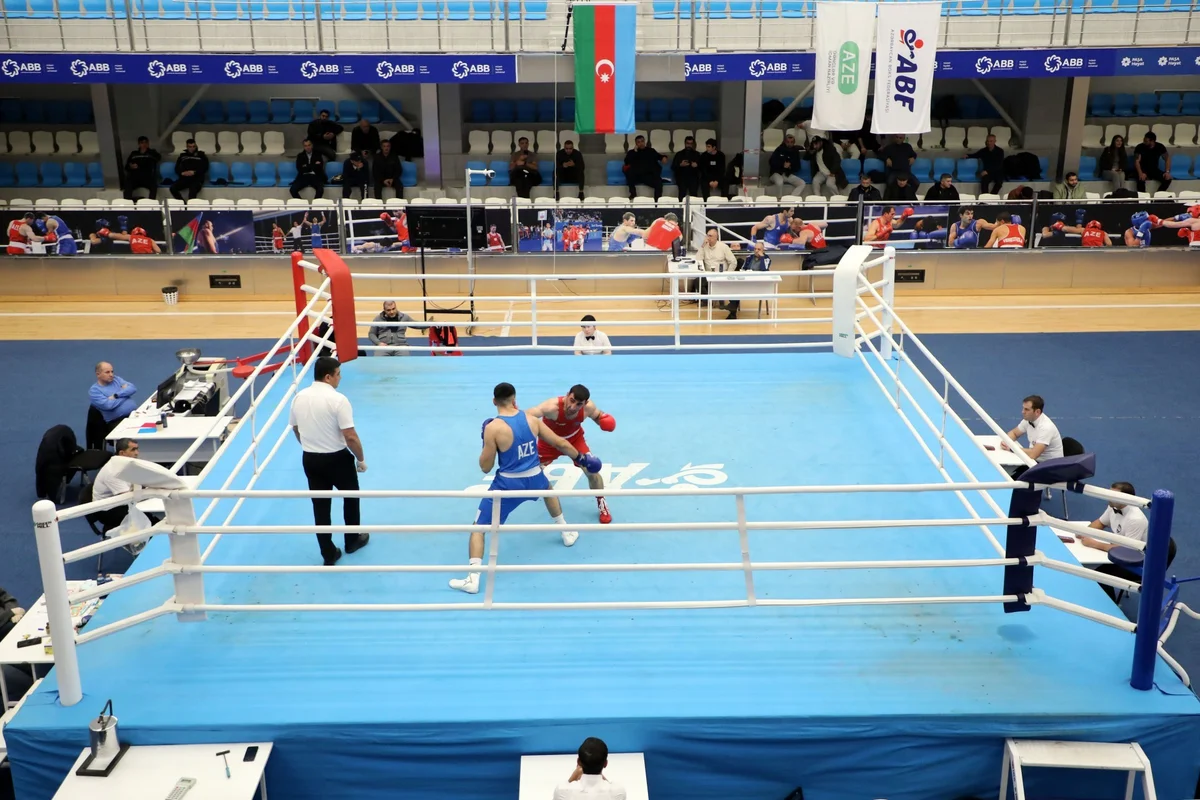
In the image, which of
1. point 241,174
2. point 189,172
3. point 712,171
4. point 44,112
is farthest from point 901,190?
point 44,112

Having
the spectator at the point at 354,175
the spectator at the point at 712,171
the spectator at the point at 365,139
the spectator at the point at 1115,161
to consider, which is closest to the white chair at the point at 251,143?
the spectator at the point at 365,139

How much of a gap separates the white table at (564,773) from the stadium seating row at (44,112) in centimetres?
2165

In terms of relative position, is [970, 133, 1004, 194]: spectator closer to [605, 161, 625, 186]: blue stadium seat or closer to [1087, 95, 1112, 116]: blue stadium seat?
[1087, 95, 1112, 116]: blue stadium seat

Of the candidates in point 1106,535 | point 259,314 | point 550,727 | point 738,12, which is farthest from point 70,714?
point 738,12

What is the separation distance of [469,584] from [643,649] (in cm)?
127

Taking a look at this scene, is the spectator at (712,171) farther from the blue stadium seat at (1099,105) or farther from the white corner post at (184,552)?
the white corner post at (184,552)

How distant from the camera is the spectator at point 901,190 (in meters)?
19.9

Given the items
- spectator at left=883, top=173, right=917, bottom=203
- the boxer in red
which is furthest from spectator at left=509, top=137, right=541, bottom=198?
the boxer in red

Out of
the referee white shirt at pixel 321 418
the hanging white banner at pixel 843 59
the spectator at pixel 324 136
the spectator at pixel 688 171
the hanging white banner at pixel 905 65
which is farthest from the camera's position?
the spectator at pixel 324 136

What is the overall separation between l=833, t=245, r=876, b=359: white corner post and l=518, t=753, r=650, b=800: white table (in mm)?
6441

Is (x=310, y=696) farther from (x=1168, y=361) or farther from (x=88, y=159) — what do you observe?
(x=88, y=159)

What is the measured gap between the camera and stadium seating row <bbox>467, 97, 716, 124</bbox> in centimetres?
2320

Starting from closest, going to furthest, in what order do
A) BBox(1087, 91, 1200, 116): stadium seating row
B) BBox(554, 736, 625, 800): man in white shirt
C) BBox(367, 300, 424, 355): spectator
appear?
BBox(554, 736, 625, 800): man in white shirt → BBox(367, 300, 424, 355): spectator → BBox(1087, 91, 1200, 116): stadium seating row

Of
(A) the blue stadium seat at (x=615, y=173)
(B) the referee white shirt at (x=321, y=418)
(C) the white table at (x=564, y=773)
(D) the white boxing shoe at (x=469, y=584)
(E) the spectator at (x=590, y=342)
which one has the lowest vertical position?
(C) the white table at (x=564, y=773)
